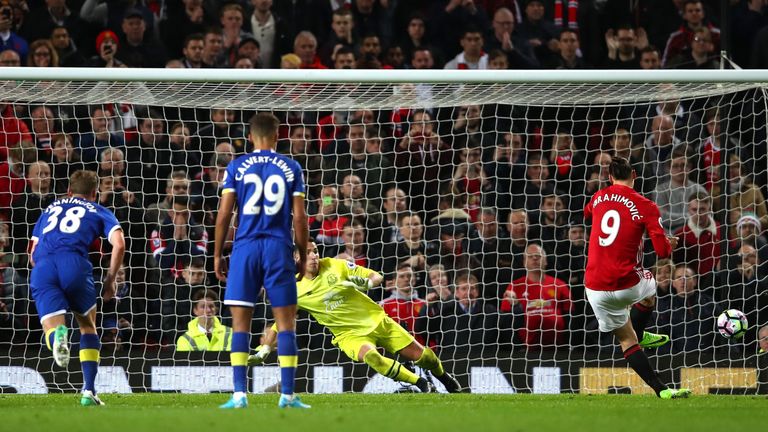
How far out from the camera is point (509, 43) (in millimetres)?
13750

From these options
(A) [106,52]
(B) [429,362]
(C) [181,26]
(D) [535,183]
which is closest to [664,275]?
(D) [535,183]

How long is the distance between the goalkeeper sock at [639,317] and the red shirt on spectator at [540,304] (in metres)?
1.64

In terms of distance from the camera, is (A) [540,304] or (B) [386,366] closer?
(B) [386,366]

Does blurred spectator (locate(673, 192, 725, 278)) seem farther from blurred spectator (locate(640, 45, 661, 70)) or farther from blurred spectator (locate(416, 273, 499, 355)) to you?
blurred spectator (locate(416, 273, 499, 355))

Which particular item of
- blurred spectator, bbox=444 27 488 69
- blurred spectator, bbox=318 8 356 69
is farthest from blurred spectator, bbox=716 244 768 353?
blurred spectator, bbox=318 8 356 69

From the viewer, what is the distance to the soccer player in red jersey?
889 centimetres

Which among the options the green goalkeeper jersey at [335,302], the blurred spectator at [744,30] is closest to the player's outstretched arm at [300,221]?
the green goalkeeper jersey at [335,302]

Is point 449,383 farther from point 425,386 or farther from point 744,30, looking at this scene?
point 744,30

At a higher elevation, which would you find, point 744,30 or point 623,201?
point 744,30

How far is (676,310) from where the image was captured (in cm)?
1120

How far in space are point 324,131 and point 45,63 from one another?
10.4ft

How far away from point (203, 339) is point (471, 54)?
4746mm

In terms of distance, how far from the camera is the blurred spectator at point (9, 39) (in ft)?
42.0

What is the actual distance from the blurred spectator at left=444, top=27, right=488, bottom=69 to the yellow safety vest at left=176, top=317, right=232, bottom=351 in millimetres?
4408
